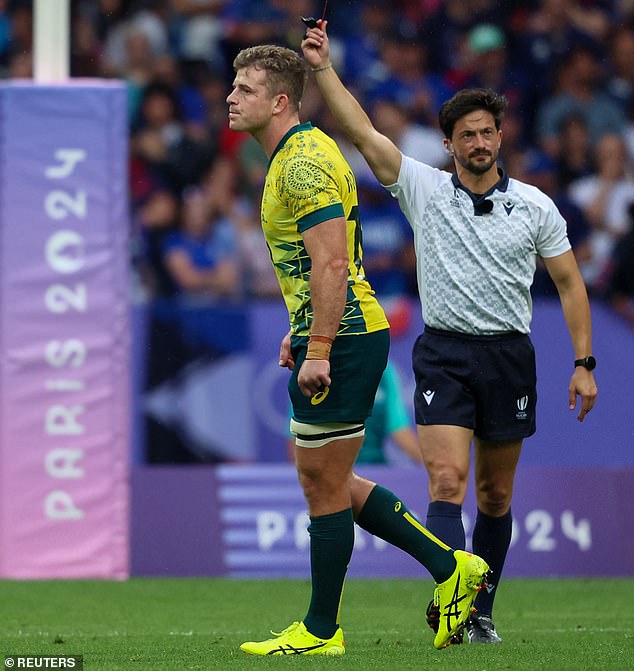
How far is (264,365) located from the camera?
10250 mm

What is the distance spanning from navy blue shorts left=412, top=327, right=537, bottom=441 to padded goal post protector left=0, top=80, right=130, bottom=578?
3.34 m

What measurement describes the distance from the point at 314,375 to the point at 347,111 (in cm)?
117

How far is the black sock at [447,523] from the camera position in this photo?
5.48m

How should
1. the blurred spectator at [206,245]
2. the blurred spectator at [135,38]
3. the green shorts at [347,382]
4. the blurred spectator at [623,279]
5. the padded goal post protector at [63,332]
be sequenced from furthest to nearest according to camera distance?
1. the blurred spectator at [135,38]
2. the blurred spectator at [206,245]
3. the blurred spectator at [623,279]
4. the padded goal post protector at [63,332]
5. the green shorts at [347,382]

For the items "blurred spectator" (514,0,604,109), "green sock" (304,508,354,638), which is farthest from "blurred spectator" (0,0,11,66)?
"green sock" (304,508,354,638)

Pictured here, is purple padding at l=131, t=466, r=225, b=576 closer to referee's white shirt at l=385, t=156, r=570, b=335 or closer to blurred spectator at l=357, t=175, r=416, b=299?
blurred spectator at l=357, t=175, r=416, b=299

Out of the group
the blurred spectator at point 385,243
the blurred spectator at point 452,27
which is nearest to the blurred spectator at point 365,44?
the blurred spectator at point 452,27

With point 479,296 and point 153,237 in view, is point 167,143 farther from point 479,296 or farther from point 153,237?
point 479,296

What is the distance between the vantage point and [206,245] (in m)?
11.6

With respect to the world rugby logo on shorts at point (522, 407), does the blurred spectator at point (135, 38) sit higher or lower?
higher

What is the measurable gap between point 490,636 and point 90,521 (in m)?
3.55

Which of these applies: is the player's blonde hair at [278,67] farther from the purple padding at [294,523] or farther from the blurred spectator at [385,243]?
the blurred spectator at [385,243]

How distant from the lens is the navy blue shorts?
18.6 ft

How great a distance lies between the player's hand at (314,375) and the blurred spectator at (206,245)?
6.29m
